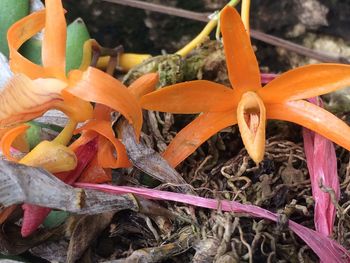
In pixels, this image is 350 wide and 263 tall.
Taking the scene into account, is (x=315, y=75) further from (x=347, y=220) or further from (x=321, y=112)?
(x=347, y=220)

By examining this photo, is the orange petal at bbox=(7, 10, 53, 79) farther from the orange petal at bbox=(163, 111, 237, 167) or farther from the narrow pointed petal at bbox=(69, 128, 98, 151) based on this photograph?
the orange petal at bbox=(163, 111, 237, 167)

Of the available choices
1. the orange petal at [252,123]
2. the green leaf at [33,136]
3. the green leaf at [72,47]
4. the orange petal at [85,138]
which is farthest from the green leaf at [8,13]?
the orange petal at [252,123]

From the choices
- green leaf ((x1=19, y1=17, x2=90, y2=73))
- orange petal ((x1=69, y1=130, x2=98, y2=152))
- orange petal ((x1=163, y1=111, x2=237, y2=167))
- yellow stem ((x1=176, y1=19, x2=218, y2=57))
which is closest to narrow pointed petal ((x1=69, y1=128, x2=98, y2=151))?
orange petal ((x1=69, y1=130, x2=98, y2=152))

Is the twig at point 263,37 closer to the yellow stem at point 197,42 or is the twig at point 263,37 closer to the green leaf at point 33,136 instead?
the yellow stem at point 197,42

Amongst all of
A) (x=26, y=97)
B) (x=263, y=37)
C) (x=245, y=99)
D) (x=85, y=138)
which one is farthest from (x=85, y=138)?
(x=263, y=37)

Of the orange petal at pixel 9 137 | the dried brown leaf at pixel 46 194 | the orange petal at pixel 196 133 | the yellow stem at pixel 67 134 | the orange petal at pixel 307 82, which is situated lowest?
the dried brown leaf at pixel 46 194

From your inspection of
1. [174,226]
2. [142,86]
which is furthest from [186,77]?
[174,226]
